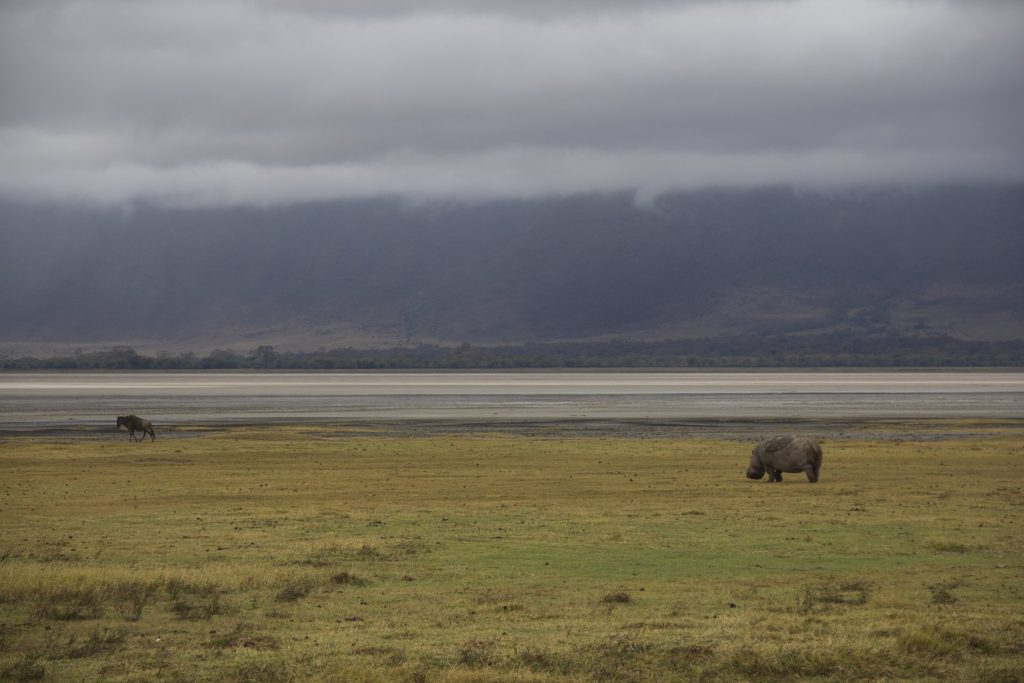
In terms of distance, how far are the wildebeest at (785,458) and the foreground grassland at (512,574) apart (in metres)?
0.54

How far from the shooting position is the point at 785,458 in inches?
1248

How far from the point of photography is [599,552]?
827 inches

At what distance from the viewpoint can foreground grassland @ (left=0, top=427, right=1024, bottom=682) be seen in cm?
1338

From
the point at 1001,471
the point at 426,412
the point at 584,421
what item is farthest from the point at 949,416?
the point at 1001,471

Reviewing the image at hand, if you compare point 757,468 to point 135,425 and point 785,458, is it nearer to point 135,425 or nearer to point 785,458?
point 785,458

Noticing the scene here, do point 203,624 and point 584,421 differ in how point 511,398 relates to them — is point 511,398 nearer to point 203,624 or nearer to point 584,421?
point 584,421

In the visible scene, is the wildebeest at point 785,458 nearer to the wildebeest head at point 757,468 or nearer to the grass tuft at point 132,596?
the wildebeest head at point 757,468

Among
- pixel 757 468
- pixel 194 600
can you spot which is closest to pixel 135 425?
pixel 757 468

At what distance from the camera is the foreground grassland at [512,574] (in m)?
13.4

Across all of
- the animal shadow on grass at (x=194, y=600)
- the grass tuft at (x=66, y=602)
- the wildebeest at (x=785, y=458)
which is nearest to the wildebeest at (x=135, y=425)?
the wildebeest at (x=785, y=458)

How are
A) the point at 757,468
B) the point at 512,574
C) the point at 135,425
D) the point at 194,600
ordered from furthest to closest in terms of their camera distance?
the point at 135,425 → the point at 757,468 → the point at 512,574 → the point at 194,600

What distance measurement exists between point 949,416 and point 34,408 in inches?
2159

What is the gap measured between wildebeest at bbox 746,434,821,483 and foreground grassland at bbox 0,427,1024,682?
0.54 meters

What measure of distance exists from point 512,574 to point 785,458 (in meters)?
14.3
